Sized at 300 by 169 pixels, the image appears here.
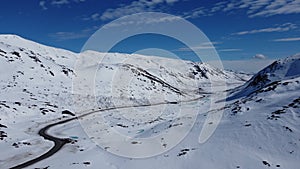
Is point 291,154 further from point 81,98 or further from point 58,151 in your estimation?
point 81,98

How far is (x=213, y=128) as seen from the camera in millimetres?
27984

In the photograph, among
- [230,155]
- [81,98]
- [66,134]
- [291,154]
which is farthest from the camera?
[81,98]

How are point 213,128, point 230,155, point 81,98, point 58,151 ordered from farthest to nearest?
point 81,98
point 58,151
point 213,128
point 230,155

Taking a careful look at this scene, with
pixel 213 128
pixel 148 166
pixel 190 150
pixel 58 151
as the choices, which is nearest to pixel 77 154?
pixel 58 151

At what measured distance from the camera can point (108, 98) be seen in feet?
327

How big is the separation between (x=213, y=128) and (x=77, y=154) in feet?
48.8

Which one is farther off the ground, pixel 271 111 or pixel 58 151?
pixel 271 111

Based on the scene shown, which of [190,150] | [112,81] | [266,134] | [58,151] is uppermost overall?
[112,81]

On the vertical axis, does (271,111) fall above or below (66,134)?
above

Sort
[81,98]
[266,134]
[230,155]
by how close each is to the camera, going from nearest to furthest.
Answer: [230,155]
[266,134]
[81,98]

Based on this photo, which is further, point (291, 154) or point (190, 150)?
point (190, 150)

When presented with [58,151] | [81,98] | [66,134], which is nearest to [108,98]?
[81,98]

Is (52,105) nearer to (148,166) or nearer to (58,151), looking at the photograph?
(58,151)

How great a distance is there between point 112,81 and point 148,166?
11035cm
